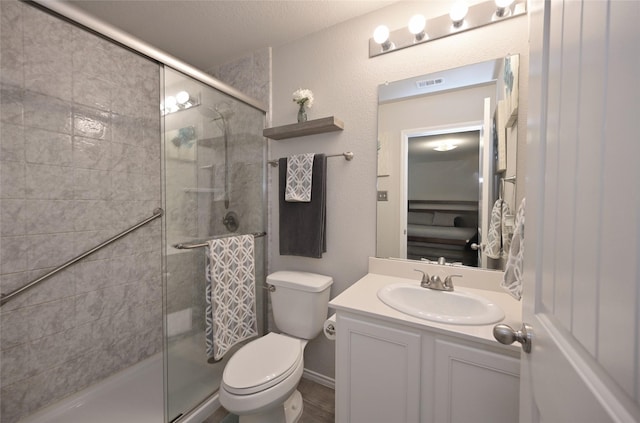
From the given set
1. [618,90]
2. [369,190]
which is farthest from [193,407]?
[618,90]

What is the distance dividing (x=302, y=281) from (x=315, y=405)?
75cm

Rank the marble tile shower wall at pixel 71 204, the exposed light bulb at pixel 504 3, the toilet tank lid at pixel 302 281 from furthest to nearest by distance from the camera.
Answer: the toilet tank lid at pixel 302 281, the marble tile shower wall at pixel 71 204, the exposed light bulb at pixel 504 3

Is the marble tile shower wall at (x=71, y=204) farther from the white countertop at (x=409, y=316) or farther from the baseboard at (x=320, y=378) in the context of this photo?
the white countertop at (x=409, y=316)

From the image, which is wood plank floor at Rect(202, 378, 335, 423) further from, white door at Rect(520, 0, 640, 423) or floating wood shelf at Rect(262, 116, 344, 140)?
floating wood shelf at Rect(262, 116, 344, 140)

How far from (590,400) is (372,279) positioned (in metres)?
1.14

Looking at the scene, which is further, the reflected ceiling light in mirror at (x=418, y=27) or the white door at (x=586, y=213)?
the reflected ceiling light in mirror at (x=418, y=27)

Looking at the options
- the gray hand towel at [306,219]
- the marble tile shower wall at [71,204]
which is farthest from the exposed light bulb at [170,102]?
the gray hand towel at [306,219]

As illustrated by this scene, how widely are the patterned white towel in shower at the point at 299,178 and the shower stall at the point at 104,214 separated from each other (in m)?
0.32

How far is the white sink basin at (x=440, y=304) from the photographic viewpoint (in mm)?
980

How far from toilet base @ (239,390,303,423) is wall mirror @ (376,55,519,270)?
39.6 inches

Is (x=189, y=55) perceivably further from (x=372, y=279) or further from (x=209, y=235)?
(x=372, y=279)

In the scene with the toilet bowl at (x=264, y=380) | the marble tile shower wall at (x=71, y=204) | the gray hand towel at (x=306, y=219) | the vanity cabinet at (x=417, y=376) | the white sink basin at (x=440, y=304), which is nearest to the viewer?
the vanity cabinet at (x=417, y=376)

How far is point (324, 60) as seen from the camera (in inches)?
67.4

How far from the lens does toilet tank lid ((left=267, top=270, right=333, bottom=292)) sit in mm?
1538
